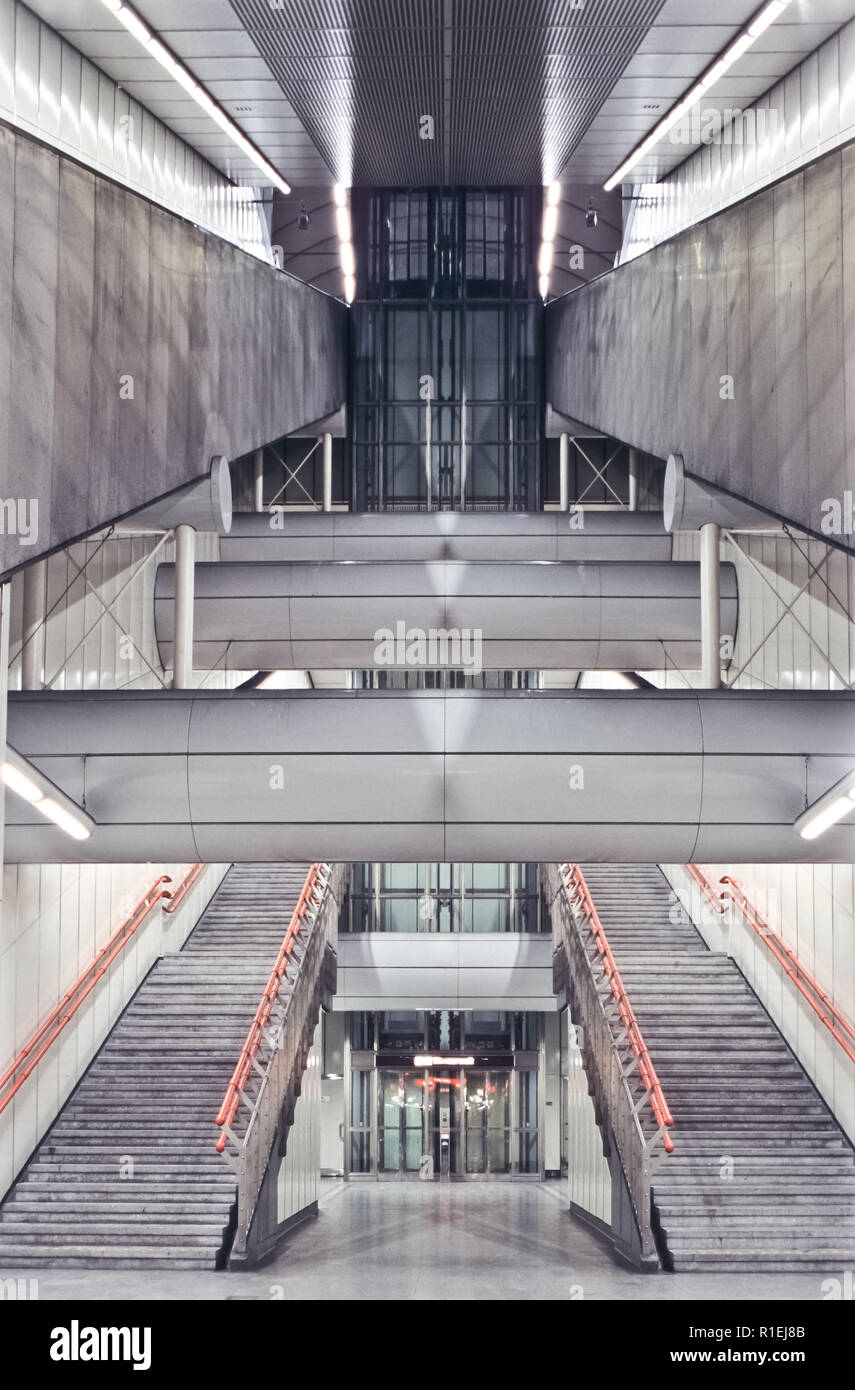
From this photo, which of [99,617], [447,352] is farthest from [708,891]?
[447,352]

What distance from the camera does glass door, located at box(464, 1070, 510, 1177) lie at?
34.7 meters

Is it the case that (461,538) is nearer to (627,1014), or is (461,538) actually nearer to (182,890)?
(182,890)

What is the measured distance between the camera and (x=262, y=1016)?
17.9 meters

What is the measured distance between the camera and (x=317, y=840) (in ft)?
37.0

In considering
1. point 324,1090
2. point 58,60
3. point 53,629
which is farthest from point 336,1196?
point 58,60

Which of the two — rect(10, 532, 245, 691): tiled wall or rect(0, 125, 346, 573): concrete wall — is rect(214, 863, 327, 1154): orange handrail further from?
rect(0, 125, 346, 573): concrete wall

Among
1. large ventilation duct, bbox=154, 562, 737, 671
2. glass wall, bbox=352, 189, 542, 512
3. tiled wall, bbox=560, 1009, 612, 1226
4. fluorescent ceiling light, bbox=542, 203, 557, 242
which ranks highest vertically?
fluorescent ceiling light, bbox=542, 203, 557, 242

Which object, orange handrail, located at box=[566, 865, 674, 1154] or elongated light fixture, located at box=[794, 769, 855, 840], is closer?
elongated light fixture, located at box=[794, 769, 855, 840]

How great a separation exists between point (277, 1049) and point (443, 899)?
16160mm

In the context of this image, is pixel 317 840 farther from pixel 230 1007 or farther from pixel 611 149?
pixel 611 149

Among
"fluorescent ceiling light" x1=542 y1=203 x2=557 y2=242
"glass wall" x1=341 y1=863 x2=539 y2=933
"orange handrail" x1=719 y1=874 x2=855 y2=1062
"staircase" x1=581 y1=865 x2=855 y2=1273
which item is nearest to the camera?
"staircase" x1=581 y1=865 x2=855 y2=1273

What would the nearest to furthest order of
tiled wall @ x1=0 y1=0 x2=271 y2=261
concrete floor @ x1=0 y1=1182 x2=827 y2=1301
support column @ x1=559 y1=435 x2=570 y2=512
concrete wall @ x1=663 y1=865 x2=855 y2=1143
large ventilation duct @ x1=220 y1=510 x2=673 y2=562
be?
concrete floor @ x1=0 y1=1182 x2=827 y2=1301, tiled wall @ x1=0 y1=0 x2=271 y2=261, concrete wall @ x1=663 y1=865 x2=855 y2=1143, large ventilation duct @ x1=220 y1=510 x2=673 y2=562, support column @ x1=559 y1=435 x2=570 y2=512

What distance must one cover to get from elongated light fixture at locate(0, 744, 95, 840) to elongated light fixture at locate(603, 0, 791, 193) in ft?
37.1

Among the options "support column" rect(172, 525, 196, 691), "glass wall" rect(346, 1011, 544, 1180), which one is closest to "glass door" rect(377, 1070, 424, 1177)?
"glass wall" rect(346, 1011, 544, 1180)
